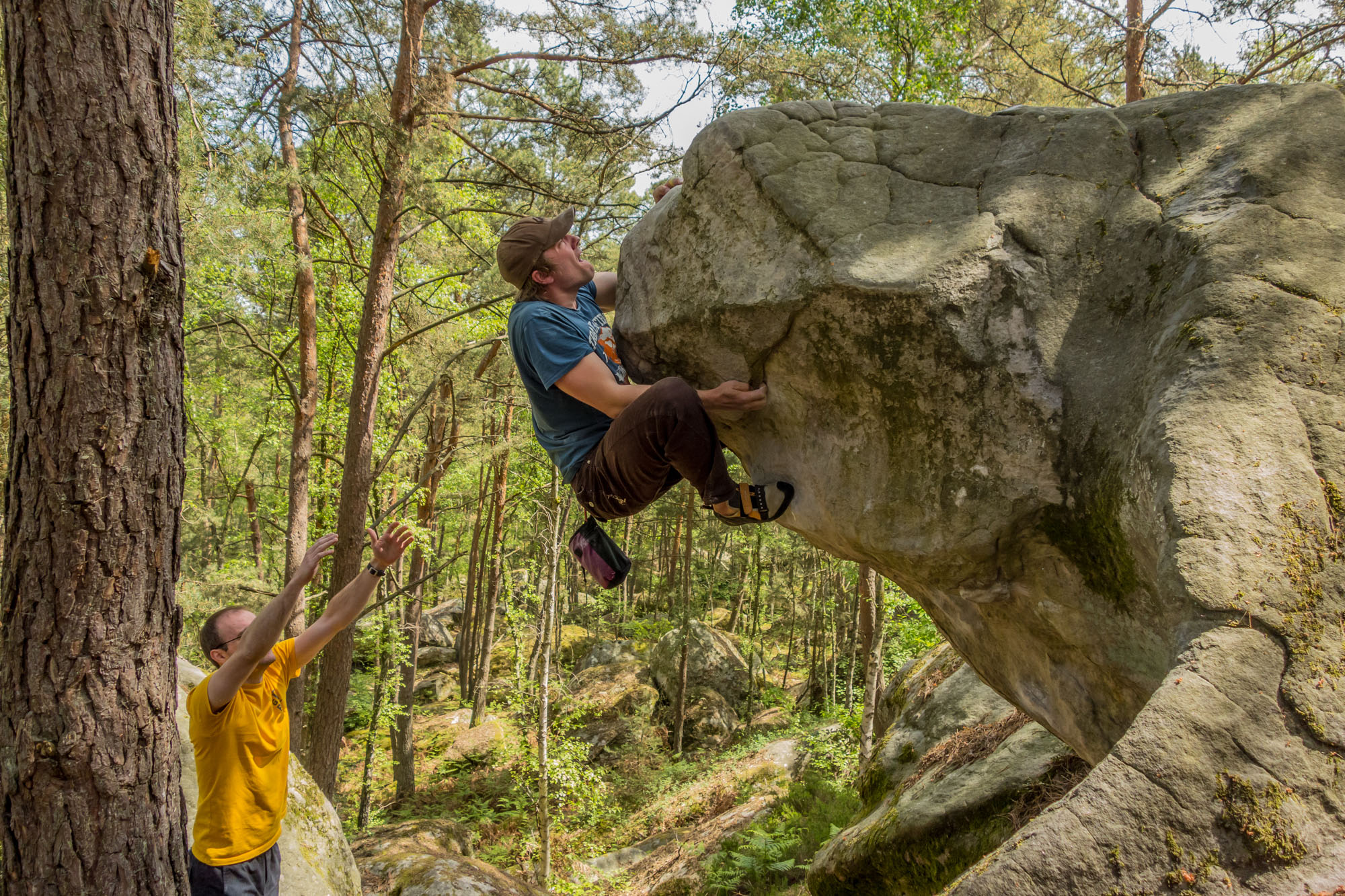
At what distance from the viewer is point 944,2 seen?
30.5 feet

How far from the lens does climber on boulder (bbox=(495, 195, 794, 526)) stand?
3.09 meters

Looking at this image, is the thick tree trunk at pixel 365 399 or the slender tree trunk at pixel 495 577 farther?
the slender tree trunk at pixel 495 577

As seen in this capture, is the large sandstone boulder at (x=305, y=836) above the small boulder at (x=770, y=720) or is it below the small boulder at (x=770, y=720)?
above

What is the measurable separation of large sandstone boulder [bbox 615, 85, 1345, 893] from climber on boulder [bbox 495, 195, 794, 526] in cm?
23

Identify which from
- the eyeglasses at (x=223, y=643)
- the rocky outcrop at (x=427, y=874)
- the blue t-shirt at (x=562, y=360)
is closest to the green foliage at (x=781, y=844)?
the rocky outcrop at (x=427, y=874)

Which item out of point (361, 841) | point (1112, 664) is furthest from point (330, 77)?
point (361, 841)

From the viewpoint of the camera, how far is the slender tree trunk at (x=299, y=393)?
9047 mm

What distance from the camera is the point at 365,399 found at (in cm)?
788

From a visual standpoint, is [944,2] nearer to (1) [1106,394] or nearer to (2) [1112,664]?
(1) [1106,394]

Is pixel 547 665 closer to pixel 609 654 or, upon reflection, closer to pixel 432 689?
pixel 609 654

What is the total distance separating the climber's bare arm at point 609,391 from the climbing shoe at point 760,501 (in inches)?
15.9

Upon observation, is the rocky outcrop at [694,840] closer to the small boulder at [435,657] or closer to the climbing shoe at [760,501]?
the climbing shoe at [760,501]

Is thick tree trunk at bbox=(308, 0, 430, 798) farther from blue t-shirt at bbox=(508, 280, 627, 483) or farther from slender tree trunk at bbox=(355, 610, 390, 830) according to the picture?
slender tree trunk at bbox=(355, 610, 390, 830)

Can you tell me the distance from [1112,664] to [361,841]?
1120 centimetres
